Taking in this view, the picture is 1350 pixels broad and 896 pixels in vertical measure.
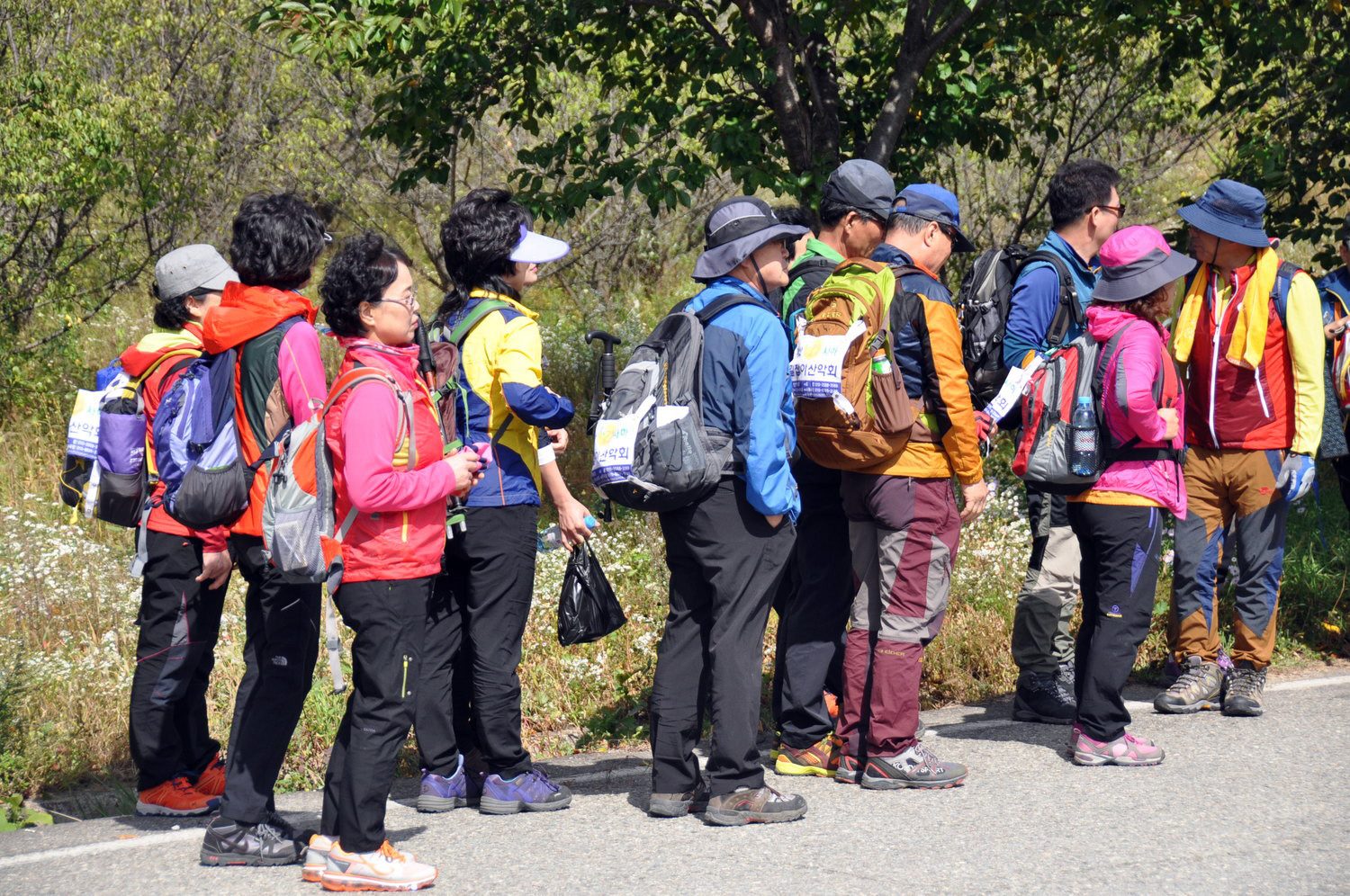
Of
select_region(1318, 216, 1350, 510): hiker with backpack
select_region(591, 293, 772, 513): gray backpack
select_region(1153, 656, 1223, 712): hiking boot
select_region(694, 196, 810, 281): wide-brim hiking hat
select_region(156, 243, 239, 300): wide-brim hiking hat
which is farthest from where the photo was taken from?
select_region(1318, 216, 1350, 510): hiker with backpack

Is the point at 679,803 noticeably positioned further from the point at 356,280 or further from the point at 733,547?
the point at 356,280

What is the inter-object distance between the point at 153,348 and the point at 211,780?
1597 millimetres

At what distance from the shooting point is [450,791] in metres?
5.00

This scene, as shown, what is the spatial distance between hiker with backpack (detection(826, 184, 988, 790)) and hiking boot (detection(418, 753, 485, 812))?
137cm

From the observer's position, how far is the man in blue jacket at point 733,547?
181 inches

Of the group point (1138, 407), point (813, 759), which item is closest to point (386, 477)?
point (813, 759)

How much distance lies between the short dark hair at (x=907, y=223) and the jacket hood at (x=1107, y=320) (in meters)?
0.78

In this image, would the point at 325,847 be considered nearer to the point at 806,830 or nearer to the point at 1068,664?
the point at 806,830

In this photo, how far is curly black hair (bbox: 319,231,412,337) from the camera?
13.7 feet

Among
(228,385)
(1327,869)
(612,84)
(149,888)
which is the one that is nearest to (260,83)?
(612,84)

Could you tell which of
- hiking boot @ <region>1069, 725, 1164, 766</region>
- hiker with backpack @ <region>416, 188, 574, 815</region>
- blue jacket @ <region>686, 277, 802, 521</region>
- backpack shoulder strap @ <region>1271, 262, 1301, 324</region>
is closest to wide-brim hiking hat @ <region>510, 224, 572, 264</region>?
hiker with backpack @ <region>416, 188, 574, 815</region>

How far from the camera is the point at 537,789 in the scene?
496cm

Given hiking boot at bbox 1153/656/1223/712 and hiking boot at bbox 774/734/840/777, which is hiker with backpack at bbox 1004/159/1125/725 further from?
hiking boot at bbox 774/734/840/777

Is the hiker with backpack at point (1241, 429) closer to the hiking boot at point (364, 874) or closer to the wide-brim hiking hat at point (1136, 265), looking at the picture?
the wide-brim hiking hat at point (1136, 265)
